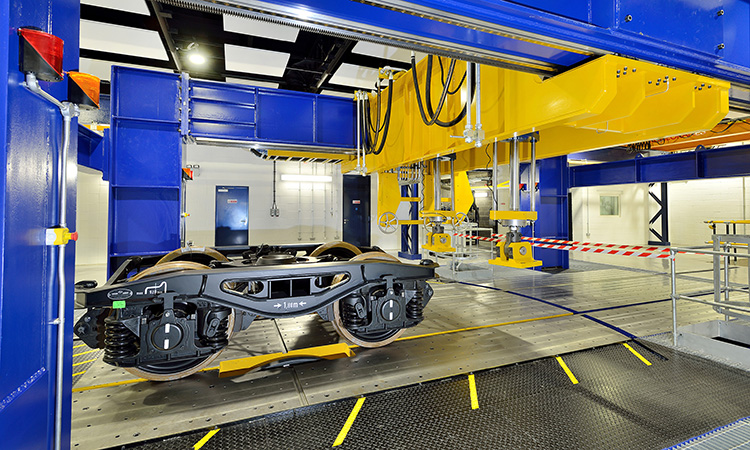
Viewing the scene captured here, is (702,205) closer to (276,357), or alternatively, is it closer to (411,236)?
(411,236)

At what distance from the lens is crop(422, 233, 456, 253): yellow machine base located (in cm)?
570

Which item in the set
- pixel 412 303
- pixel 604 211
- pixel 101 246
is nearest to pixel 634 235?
pixel 604 211

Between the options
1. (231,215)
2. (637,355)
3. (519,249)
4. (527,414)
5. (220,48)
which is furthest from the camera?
(231,215)

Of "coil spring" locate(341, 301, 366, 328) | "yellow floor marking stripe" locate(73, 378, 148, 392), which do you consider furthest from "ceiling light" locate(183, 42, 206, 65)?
"coil spring" locate(341, 301, 366, 328)

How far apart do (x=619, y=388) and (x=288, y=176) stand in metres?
11.6

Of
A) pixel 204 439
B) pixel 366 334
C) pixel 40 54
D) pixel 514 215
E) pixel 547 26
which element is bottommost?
pixel 204 439

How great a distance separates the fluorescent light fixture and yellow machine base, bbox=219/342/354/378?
9.60 metres

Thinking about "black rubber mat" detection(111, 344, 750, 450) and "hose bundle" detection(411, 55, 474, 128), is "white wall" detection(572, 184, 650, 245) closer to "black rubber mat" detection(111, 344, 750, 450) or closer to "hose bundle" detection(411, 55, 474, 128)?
"black rubber mat" detection(111, 344, 750, 450)

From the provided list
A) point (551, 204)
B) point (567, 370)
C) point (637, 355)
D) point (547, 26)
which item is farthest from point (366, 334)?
point (551, 204)

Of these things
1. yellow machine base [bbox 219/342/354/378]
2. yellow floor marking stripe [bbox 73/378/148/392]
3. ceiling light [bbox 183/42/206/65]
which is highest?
ceiling light [bbox 183/42/206/65]

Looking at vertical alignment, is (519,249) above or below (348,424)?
above

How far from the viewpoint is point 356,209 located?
14.0 metres

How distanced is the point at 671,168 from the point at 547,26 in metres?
8.89

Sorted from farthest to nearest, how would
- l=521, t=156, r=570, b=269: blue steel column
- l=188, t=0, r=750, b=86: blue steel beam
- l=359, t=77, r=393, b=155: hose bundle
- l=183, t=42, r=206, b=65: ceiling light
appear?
l=521, t=156, r=570, b=269: blue steel column → l=183, t=42, r=206, b=65: ceiling light → l=359, t=77, r=393, b=155: hose bundle → l=188, t=0, r=750, b=86: blue steel beam
